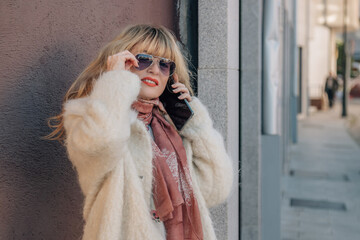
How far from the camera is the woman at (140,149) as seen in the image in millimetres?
1844

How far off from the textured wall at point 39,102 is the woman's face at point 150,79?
0.56 metres

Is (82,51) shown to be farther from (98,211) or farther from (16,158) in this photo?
(98,211)

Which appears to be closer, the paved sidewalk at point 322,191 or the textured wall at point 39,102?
the textured wall at point 39,102

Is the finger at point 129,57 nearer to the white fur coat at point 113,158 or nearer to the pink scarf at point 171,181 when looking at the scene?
the white fur coat at point 113,158

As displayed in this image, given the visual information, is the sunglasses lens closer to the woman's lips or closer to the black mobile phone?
the woman's lips

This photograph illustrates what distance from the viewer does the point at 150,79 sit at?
6.97 ft

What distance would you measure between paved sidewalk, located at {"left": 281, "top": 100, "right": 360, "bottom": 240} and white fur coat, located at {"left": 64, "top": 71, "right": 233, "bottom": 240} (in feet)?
12.7

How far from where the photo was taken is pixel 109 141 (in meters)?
1.78

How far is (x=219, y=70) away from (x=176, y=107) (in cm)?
108

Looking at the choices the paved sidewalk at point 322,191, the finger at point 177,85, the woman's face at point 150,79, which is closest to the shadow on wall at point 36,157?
the woman's face at point 150,79

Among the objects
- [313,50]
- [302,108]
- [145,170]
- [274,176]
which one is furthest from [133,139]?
[313,50]

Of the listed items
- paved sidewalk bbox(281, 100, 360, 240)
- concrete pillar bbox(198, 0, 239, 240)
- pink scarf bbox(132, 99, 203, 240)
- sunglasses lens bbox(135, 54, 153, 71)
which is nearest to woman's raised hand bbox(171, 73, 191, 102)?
pink scarf bbox(132, 99, 203, 240)

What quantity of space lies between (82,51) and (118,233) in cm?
122

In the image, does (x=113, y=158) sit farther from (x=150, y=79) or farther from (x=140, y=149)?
(x=150, y=79)
